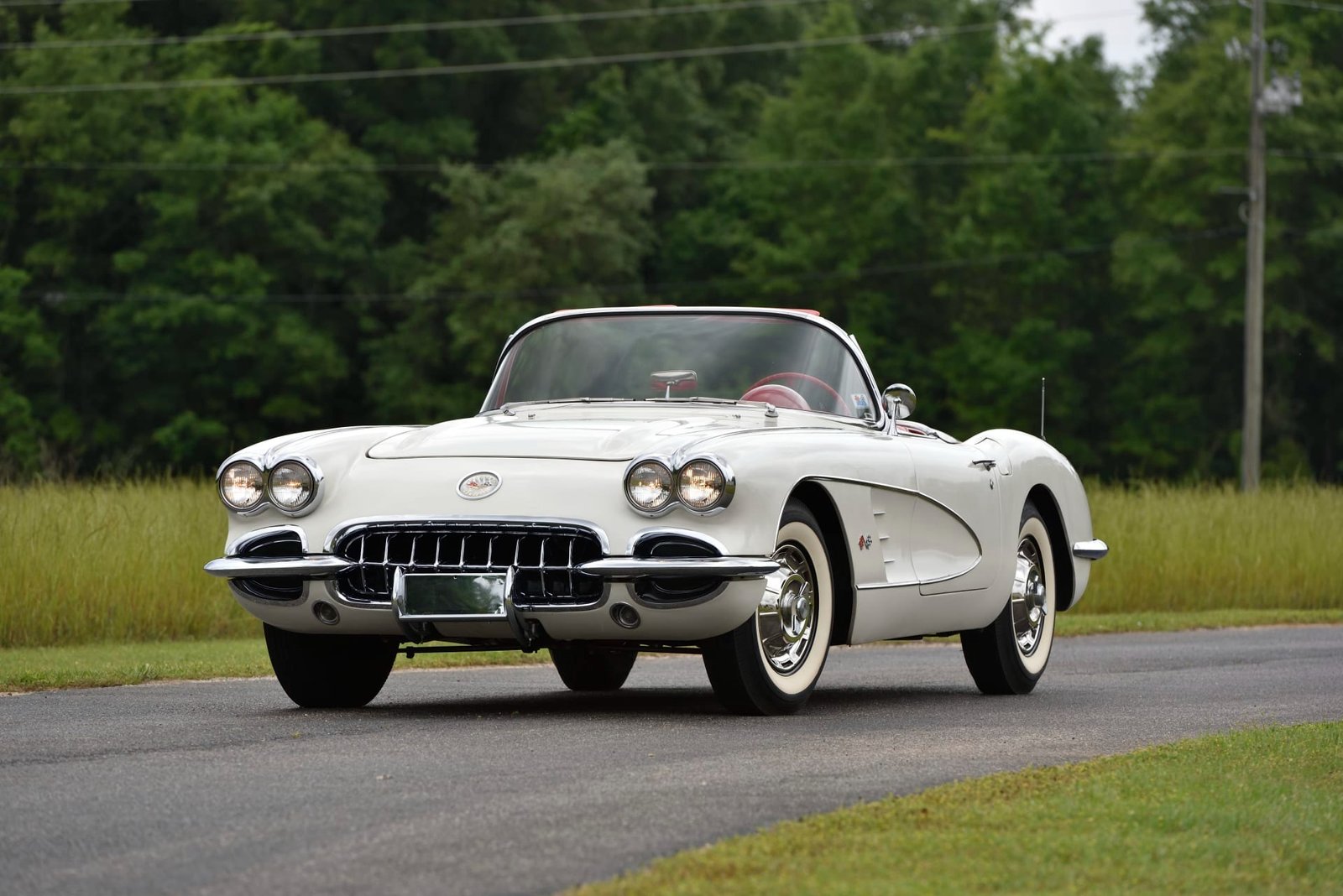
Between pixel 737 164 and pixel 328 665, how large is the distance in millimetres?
59926

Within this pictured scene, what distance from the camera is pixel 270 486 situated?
27.3ft

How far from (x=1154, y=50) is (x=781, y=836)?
214ft

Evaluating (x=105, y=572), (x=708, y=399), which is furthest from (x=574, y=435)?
(x=105, y=572)

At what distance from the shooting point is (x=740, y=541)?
25.8ft

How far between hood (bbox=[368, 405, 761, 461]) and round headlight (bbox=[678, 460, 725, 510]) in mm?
228

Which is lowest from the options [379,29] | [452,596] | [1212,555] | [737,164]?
[1212,555]

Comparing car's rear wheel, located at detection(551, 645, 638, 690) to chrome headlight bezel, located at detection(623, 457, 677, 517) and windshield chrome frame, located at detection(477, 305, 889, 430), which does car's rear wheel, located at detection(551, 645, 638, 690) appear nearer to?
windshield chrome frame, located at detection(477, 305, 889, 430)

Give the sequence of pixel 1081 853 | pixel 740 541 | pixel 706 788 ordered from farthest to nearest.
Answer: pixel 740 541 < pixel 706 788 < pixel 1081 853

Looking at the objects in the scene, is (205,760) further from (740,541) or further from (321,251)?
(321,251)

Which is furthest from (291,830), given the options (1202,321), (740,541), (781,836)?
(1202,321)

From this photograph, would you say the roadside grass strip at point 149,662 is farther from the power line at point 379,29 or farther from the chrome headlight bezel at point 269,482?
the power line at point 379,29

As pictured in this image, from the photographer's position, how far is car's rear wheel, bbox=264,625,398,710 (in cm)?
862

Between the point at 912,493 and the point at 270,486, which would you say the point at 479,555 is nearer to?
the point at 270,486

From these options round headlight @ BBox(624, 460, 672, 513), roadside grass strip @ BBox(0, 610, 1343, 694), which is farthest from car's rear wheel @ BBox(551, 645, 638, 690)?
round headlight @ BBox(624, 460, 672, 513)
